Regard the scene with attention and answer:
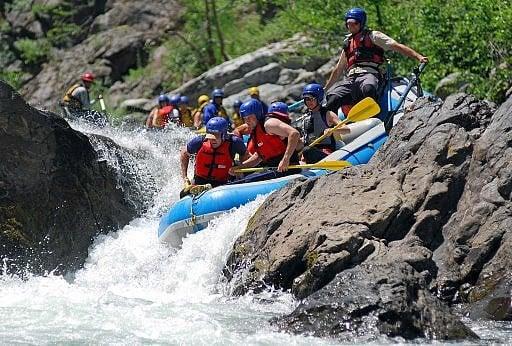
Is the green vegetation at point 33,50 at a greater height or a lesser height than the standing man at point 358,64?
lesser

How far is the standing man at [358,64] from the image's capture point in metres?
11.5

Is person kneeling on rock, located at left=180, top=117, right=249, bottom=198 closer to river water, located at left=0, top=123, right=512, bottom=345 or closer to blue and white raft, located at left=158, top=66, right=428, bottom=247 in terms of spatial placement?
blue and white raft, located at left=158, top=66, right=428, bottom=247

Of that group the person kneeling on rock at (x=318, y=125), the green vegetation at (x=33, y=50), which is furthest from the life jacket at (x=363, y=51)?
the green vegetation at (x=33, y=50)

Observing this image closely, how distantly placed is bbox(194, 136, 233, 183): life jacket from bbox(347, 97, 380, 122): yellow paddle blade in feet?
4.79

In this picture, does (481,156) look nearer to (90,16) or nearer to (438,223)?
(438,223)

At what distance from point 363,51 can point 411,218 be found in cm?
365

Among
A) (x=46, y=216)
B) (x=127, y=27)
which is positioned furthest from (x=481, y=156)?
(x=127, y=27)

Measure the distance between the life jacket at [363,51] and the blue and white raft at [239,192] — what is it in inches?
22.1

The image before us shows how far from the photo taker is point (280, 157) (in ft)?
35.8

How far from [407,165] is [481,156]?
71cm

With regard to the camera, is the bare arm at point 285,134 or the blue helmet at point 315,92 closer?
the bare arm at point 285,134

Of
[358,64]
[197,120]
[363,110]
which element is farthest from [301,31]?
[363,110]

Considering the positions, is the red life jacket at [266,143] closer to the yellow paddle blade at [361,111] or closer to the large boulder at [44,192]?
the yellow paddle blade at [361,111]

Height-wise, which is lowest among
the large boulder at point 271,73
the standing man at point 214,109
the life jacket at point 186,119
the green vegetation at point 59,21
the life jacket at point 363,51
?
the green vegetation at point 59,21
